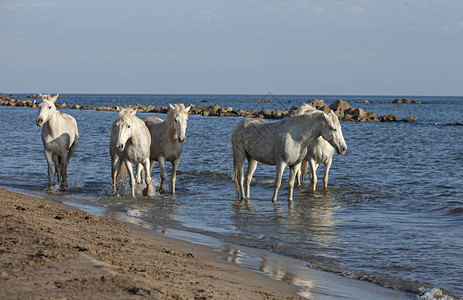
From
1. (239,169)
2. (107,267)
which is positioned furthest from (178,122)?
(107,267)

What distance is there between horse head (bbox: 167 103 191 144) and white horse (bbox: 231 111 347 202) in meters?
1.22

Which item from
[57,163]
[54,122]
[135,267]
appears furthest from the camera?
[57,163]

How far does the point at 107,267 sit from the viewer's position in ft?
15.8

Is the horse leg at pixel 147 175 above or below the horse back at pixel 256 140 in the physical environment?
below

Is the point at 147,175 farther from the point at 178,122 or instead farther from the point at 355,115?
the point at 355,115

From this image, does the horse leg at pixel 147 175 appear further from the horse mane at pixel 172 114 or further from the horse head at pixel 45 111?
the horse head at pixel 45 111

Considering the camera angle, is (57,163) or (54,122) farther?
(57,163)

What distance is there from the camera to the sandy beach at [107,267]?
4176 mm

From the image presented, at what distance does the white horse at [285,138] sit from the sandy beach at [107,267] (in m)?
4.39

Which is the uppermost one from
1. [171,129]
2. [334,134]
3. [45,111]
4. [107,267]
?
[45,111]

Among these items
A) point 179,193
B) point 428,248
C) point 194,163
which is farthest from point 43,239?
point 194,163

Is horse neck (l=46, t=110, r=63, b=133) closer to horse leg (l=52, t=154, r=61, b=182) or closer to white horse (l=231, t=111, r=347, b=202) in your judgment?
horse leg (l=52, t=154, r=61, b=182)

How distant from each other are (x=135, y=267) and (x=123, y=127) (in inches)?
250

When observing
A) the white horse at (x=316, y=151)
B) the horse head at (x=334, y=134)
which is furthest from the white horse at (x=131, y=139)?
the horse head at (x=334, y=134)
